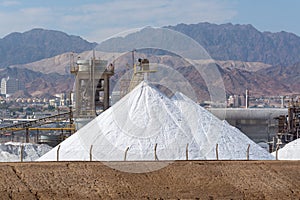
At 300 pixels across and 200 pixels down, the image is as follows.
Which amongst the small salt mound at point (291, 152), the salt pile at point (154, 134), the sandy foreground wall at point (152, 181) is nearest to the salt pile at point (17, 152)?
the salt pile at point (154, 134)

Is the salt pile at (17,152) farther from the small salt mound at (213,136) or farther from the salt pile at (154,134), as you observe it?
the small salt mound at (213,136)

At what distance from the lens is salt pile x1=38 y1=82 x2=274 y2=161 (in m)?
27.2

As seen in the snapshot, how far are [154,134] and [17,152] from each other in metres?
12.6

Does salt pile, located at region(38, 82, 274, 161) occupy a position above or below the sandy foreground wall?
above

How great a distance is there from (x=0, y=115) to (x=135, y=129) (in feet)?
422

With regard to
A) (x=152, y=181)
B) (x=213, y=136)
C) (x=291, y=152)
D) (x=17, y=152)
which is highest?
(x=213, y=136)

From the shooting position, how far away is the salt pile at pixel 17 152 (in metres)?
33.4

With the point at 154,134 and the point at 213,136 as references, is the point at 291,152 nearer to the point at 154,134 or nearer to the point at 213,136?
the point at 213,136

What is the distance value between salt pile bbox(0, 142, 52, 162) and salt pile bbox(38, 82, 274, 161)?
475cm

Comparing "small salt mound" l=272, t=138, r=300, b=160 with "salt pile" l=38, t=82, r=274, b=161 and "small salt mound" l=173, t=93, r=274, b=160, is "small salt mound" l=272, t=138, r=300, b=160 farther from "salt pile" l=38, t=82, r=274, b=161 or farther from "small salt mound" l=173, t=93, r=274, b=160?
"salt pile" l=38, t=82, r=274, b=161

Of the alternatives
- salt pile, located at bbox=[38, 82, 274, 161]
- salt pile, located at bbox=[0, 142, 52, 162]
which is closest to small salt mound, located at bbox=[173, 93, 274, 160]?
salt pile, located at bbox=[38, 82, 274, 161]

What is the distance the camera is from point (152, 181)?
22469mm

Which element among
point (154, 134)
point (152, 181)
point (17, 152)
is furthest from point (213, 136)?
point (17, 152)

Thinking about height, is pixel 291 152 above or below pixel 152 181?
below
